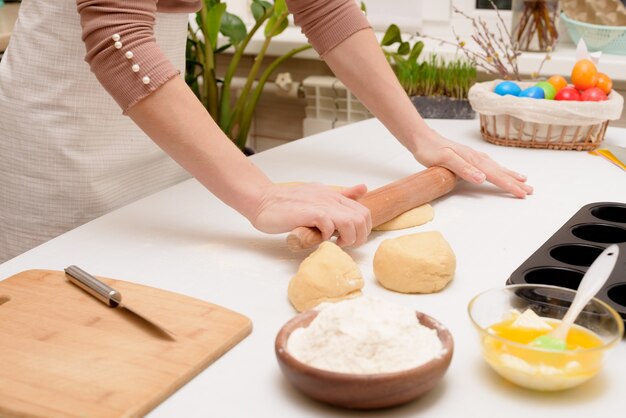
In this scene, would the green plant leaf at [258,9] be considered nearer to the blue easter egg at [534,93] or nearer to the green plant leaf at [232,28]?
the green plant leaf at [232,28]

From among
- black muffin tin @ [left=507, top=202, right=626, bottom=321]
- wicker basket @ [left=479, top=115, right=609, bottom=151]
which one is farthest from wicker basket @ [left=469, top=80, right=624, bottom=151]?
black muffin tin @ [left=507, top=202, right=626, bottom=321]

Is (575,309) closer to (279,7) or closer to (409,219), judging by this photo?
(409,219)

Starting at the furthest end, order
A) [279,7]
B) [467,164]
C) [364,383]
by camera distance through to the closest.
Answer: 1. [279,7]
2. [467,164]
3. [364,383]

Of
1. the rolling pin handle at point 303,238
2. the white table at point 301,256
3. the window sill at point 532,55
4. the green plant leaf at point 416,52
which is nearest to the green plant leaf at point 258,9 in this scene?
the window sill at point 532,55

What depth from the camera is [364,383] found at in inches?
25.8

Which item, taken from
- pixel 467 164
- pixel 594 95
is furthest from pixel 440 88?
pixel 467 164

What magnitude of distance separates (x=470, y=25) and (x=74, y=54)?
168cm

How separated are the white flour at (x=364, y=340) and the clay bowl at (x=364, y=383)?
1 cm

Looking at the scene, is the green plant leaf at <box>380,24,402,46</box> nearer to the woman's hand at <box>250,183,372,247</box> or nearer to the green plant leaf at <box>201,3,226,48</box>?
the green plant leaf at <box>201,3,226,48</box>

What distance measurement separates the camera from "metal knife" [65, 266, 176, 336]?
84 cm

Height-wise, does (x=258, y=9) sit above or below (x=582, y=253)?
above

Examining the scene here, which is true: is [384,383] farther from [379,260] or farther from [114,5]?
[114,5]

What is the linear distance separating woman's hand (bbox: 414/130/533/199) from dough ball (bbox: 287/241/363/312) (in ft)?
1.53

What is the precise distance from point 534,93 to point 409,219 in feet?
1.76
